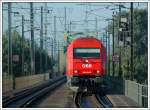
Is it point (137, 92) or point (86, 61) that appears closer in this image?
point (137, 92)

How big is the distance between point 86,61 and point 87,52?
528 millimetres

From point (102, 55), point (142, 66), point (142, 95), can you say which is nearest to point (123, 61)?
point (142, 66)

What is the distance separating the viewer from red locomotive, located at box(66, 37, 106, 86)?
35.3 meters

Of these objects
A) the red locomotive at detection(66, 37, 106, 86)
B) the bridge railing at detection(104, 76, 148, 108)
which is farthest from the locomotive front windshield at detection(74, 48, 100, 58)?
the bridge railing at detection(104, 76, 148, 108)

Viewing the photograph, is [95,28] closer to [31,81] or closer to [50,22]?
[31,81]

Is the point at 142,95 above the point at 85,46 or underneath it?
underneath

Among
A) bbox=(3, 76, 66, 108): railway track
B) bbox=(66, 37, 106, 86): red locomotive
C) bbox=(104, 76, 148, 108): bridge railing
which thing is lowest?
bbox=(3, 76, 66, 108): railway track

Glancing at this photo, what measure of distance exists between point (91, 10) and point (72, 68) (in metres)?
12.9

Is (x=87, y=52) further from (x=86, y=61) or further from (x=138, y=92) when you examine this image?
(x=138, y=92)

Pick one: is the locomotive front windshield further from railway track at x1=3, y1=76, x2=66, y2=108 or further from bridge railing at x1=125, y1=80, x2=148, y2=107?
railway track at x1=3, y1=76, x2=66, y2=108

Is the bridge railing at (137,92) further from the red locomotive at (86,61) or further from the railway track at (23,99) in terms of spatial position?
the railway track at (23,99)

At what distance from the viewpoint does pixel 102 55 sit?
117ft

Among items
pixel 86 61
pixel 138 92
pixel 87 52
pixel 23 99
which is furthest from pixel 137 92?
pixel 23 99

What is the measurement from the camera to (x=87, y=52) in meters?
35.5
